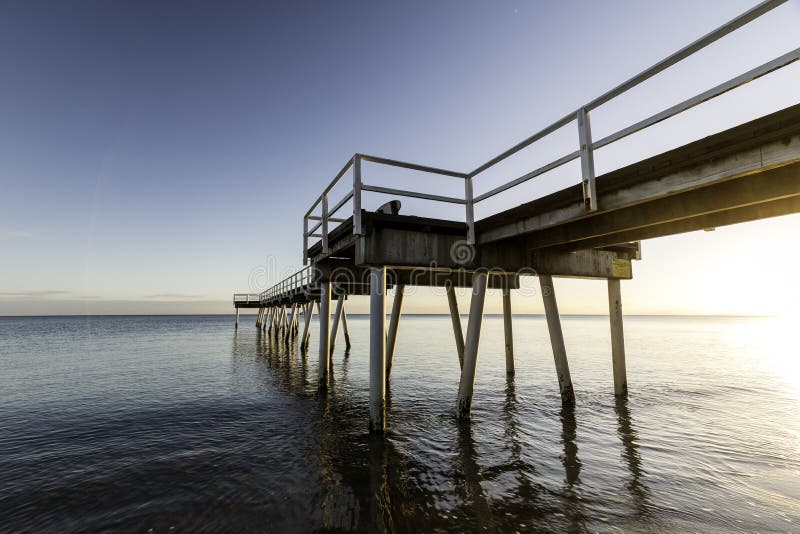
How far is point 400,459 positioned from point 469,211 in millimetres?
5222

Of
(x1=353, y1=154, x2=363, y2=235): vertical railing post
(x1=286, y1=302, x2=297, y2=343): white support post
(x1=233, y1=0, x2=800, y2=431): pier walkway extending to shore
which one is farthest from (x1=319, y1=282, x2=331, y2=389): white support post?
(x1=286, y1=302, x2=297, y2=343): white support post

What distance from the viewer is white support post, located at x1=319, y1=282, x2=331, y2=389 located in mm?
12211

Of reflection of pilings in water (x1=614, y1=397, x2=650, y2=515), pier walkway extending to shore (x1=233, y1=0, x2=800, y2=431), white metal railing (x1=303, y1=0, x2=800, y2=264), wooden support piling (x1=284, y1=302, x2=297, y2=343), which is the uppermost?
white metal railing (x1=303, y1=0, x2=800, y2=264)

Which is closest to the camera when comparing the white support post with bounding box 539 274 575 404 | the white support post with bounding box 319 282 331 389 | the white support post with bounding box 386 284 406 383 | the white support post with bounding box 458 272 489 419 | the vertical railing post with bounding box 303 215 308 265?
the white support post with bounding box 458 272 489 419

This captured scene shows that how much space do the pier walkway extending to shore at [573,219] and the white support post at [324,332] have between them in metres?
0.05

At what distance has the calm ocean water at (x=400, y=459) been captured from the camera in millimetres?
4859

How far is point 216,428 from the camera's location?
29.5ft

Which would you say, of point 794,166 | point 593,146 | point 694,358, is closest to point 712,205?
point 794,166

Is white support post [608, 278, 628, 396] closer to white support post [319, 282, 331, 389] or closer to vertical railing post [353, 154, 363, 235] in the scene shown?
vertical railing post [353, 154, 363, 235]

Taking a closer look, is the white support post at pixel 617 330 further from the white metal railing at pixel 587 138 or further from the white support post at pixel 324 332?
the white support post at pixel 324 332

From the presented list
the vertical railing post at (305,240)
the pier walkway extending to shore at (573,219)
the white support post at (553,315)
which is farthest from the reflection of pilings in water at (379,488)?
the vertical railing post at (305,240)

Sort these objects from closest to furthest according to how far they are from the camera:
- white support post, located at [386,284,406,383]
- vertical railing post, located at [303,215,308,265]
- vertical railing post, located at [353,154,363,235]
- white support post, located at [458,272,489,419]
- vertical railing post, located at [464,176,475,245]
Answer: vertical railing post, located at [353,154,363,235] < vertical railing post, located at [464,176,475,245] < white support post, located at [458,272,489,419] < vertical railing post, located at [303,215,308,265] < white support post, located at [386,284,406,383]

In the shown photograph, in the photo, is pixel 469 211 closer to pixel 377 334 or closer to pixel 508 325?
pixel 377 334

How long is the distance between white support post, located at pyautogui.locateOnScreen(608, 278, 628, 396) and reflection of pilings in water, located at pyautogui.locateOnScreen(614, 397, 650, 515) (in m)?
1.06
